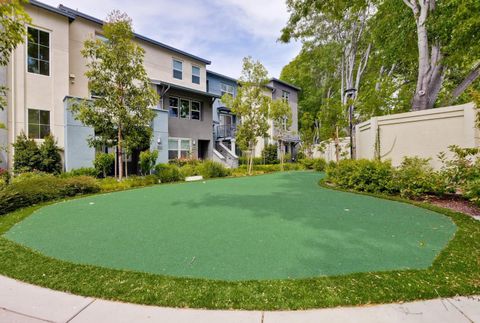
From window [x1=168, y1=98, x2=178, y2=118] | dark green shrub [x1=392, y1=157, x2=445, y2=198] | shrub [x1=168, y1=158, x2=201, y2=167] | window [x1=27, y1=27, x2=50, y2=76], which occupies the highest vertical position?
window [x1=27, y1=27, x2=50, y2=76]

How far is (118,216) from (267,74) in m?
13.4

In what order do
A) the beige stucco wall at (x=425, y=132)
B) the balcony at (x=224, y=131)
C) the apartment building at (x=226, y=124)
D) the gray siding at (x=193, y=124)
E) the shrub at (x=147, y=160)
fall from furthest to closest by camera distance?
the balcony at (x=224, y=131) → the apartment building at (x=226, y=124) → the gray siding at (x=193, y=124) → the shrub at (x=147, y=160) → the beige stucco wall at (x=425, y=132)

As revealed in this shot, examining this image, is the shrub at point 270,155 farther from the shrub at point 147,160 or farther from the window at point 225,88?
the shrub at point 147,160

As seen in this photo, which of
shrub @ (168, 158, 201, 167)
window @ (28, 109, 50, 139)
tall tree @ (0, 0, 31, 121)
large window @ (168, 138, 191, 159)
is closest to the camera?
tall tree @ (0, 0, 31, 121)

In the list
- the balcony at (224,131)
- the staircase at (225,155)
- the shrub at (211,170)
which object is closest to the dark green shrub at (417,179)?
the shrub at (211,170)

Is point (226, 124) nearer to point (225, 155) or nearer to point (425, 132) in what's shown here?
point (225, 155)

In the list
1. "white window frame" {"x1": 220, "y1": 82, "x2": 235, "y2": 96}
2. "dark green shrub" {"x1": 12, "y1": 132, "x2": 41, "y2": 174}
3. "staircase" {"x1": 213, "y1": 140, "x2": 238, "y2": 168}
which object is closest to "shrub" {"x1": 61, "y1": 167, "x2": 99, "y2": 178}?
"dark green shrub" {"x1": 12, "y1": 132, "x2": 41, "y2": 174}

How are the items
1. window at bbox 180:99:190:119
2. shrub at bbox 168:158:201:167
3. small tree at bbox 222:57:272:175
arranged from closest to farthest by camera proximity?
shrub at bbox 168:158:201:167, small tree at bbox 222:57:272:175, window at bbox 180:99:190:119

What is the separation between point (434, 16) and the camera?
26.1 ft

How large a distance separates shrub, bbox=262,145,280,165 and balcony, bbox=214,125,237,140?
376 cm

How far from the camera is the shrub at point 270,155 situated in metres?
22.4

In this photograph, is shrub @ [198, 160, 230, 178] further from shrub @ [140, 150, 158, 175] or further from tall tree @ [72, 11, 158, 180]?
tall tree @ [72, 11, 158, 180]

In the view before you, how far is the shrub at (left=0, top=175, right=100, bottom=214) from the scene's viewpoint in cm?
592

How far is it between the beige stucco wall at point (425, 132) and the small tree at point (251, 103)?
760 cm
